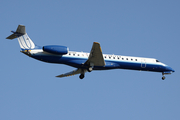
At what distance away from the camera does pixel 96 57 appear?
30.2 m

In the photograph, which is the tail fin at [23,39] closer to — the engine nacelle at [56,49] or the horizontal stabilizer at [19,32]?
the horizontal stabilizer at [19,32]

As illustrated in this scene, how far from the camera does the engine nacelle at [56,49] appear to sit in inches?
1187

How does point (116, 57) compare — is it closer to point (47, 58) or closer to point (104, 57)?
point (104, 57)

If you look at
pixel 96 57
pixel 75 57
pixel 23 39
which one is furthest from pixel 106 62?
pixel 23 39

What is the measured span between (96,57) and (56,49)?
4.45 meters

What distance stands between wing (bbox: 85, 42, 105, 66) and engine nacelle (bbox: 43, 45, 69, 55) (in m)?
2.81

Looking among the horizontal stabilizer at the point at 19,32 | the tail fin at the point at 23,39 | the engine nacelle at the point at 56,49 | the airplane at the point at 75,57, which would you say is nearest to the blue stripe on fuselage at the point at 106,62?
the airplane at the point at 75,57

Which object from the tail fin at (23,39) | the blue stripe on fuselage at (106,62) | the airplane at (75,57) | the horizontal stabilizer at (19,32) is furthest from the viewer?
the blue stripe on fuselage at (106,62)

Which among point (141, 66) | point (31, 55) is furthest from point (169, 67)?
point (31, 55)

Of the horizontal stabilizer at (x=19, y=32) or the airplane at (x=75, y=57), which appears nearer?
the horizontal stabilizer at (x=19, y=32)

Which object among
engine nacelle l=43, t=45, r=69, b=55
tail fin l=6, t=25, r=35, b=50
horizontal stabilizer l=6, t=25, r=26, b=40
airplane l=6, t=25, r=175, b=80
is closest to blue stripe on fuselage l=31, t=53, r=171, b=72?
airplane l=6, t=25, r=175, b=80

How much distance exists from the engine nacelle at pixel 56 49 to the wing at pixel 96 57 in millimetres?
2806

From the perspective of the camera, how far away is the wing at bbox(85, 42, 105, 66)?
2864cm

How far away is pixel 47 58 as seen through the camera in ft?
102
